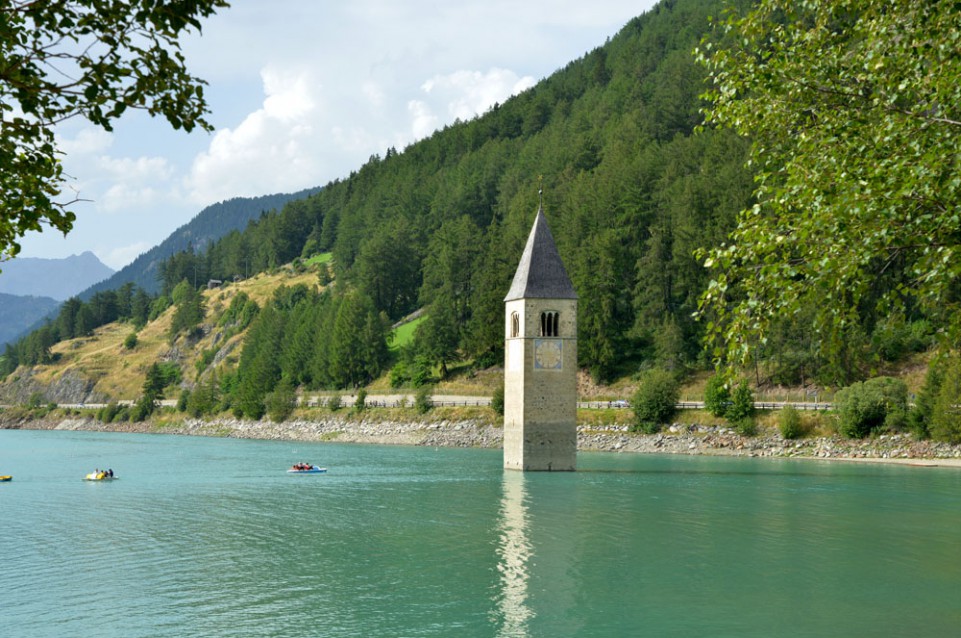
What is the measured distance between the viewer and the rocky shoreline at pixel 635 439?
60.6m

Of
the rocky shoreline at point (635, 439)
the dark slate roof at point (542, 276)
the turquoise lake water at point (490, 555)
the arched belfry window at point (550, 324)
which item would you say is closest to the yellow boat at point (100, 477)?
the turquoise lake water at point (490, 555)

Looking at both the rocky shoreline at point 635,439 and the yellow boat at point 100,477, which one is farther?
the rocky shoreline at point 635,439

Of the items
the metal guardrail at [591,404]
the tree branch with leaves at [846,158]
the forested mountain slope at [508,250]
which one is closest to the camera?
the tree branch with leaves at [846,158]

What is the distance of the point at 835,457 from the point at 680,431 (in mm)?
12555

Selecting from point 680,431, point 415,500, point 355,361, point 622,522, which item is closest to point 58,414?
point 355,361

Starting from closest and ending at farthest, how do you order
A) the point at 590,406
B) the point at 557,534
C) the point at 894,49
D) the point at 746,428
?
the point at 894,49, the point at 557,534, the point at 746,428, the point at 590,406

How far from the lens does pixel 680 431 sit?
71875 millimetres

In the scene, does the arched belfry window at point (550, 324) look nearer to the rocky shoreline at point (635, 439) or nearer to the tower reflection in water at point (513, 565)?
the tower reflection in water at point (513, 565)

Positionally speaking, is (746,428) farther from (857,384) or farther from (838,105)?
(838,105)

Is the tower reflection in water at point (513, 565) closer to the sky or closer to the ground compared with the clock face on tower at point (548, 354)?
closer to the ground

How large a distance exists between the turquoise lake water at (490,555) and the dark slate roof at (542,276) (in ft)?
33.5

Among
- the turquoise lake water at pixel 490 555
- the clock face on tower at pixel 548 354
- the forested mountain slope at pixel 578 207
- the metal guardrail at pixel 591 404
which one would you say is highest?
the forested mountain slope at pixel 578 207

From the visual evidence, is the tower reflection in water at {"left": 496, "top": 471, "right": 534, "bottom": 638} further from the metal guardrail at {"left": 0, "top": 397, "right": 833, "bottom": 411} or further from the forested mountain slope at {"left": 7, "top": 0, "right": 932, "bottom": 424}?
the metal guardrail at {"left": 0, "top": 397, "right": 833, "bottom": 411}

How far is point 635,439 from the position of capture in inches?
2867
